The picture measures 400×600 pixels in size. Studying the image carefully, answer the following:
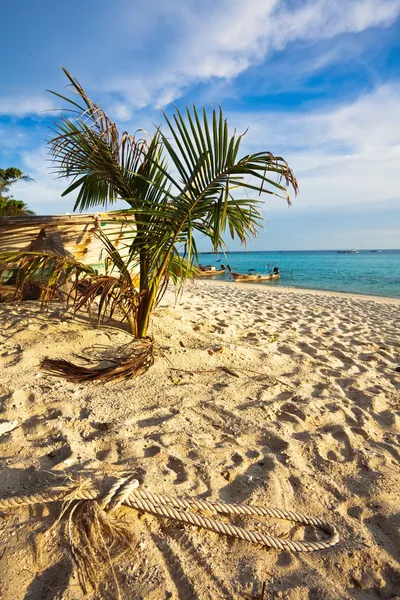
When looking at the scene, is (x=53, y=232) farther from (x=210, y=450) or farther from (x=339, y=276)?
(x=339, y=276)

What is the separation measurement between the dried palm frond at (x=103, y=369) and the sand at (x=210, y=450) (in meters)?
0.11

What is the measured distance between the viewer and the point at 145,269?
3.53 metres

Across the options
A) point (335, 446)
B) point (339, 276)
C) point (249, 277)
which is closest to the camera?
point (335, 446)

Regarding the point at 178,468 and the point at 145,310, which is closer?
the point at 178,468

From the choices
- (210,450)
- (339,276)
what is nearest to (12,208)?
(210,450)

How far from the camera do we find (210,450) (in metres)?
2.07

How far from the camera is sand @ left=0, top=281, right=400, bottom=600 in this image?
1325 mm

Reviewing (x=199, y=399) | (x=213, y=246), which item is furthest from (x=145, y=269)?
(x=199, y=399)

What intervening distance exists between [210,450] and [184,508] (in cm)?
51

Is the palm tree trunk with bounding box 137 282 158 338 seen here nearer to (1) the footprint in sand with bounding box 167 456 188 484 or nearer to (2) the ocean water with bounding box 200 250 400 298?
(2) the ocean water with bounding box 200 250 400 298

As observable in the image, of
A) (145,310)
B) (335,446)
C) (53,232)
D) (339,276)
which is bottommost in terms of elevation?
(339,276)

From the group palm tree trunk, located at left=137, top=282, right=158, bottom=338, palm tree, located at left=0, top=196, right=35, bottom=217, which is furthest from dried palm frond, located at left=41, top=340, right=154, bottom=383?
palm tree, located at left=0, top=196, right=35, bottom=217

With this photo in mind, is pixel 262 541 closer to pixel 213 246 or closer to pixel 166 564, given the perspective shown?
pixel 166 564

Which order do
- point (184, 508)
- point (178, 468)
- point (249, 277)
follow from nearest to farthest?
point (184, 508), point (178, 468), point (249, 277)
